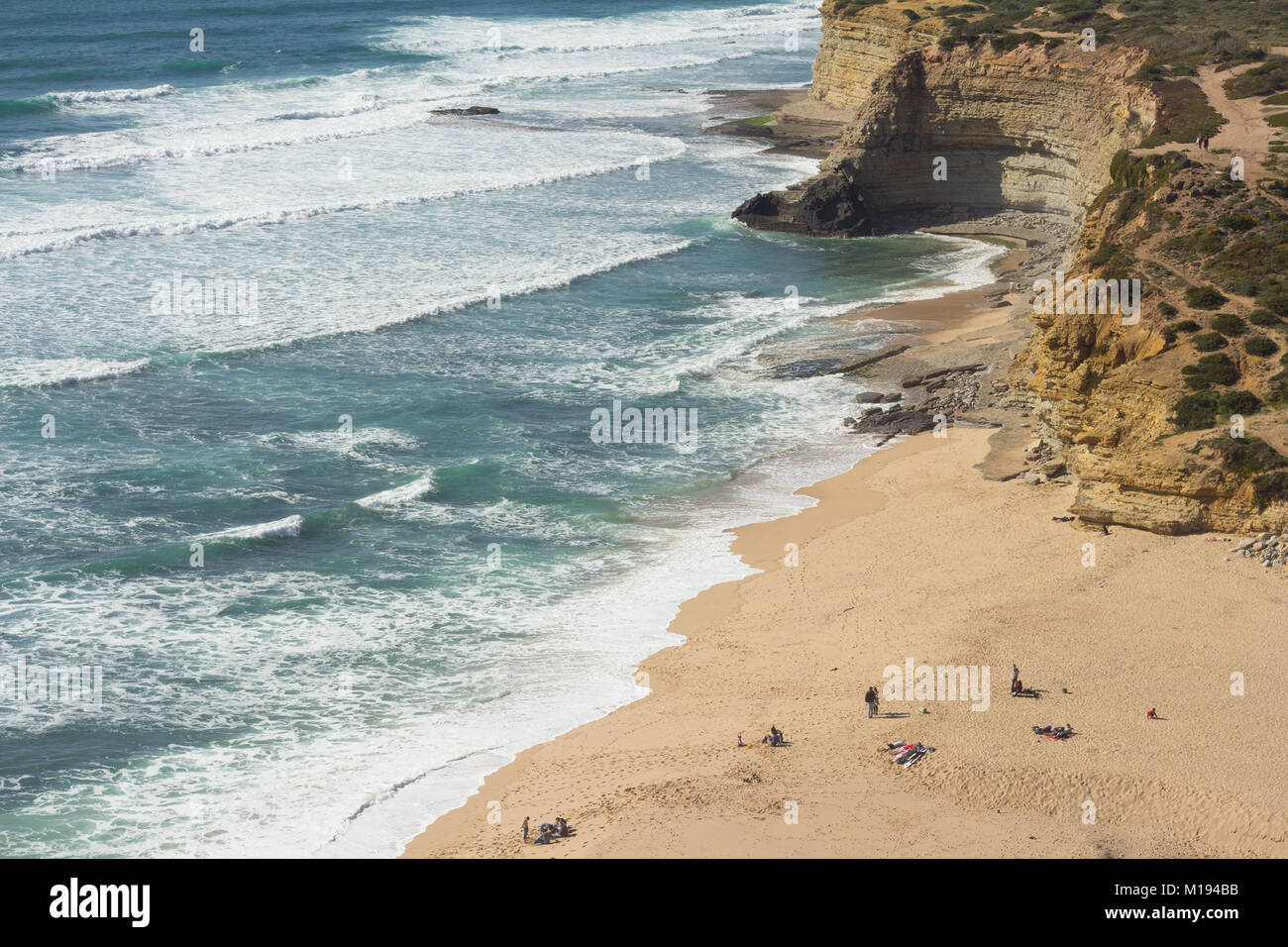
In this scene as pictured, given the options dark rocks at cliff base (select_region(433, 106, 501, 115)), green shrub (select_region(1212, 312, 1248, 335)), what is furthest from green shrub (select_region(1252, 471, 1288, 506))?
dark rocks at cliff base (select_region(433, 106, 501, 115))

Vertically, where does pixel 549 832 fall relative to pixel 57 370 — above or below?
below

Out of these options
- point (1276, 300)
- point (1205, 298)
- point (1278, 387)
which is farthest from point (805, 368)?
point (1278, 387)

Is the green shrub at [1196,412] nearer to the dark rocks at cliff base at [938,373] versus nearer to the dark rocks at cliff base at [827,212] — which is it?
the dark rocks at cliff base at [938,373]

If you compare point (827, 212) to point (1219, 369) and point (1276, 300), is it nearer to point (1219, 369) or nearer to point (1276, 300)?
point (1276, 300)

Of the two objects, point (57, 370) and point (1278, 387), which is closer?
point (1278, 387)

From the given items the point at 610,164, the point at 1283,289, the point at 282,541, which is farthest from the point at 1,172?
the point at 1283,289

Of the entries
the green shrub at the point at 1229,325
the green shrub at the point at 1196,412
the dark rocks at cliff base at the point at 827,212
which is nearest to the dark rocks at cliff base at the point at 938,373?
the green shrub at the point at 1229,325

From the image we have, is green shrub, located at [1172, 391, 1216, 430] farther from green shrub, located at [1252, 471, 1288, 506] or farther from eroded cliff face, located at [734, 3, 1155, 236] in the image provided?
eroded cliff face, located at [734, 3, 1155, 236]
